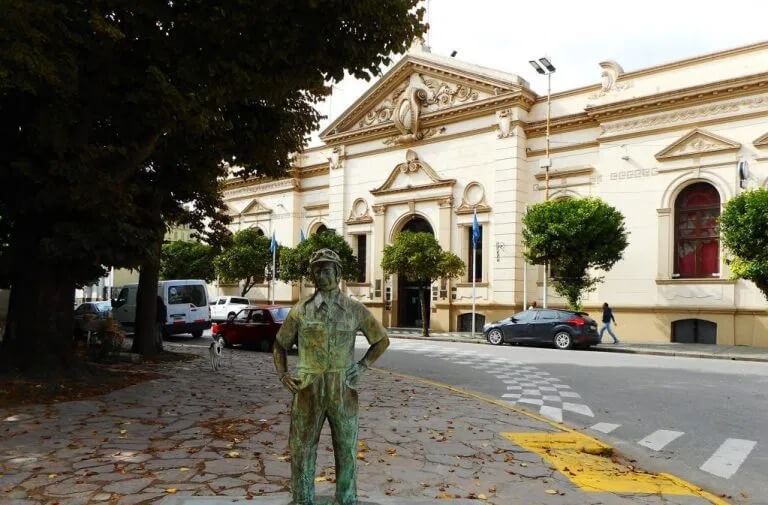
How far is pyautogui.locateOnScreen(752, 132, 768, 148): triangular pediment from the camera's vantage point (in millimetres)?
21312

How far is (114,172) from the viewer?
995 cm

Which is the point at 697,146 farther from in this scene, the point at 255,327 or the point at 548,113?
the point at 255,327

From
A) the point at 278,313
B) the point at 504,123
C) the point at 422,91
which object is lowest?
the point at 278,313

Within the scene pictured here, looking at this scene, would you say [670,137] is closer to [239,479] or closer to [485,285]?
[485,285]

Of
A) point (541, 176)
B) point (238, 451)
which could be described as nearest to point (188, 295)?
point (541, 176)

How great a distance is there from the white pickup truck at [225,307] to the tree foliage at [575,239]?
17.0 metres

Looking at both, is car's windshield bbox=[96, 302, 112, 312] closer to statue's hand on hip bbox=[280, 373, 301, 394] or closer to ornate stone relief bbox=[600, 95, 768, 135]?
ornate stone relief bbox=[600, 95, 768, 135]

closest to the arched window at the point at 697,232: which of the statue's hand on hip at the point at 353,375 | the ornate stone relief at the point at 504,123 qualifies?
→ the ornate stone relief at the point at 504,123

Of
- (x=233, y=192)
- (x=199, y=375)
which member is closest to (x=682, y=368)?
(x=199, y=375)

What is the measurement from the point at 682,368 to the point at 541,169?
46.0ft

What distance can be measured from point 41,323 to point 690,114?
2218 cm

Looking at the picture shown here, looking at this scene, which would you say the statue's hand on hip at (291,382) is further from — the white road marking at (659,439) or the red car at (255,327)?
the red car at (255,327)

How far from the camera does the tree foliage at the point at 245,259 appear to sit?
1407 inches

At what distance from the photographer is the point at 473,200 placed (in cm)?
2891
